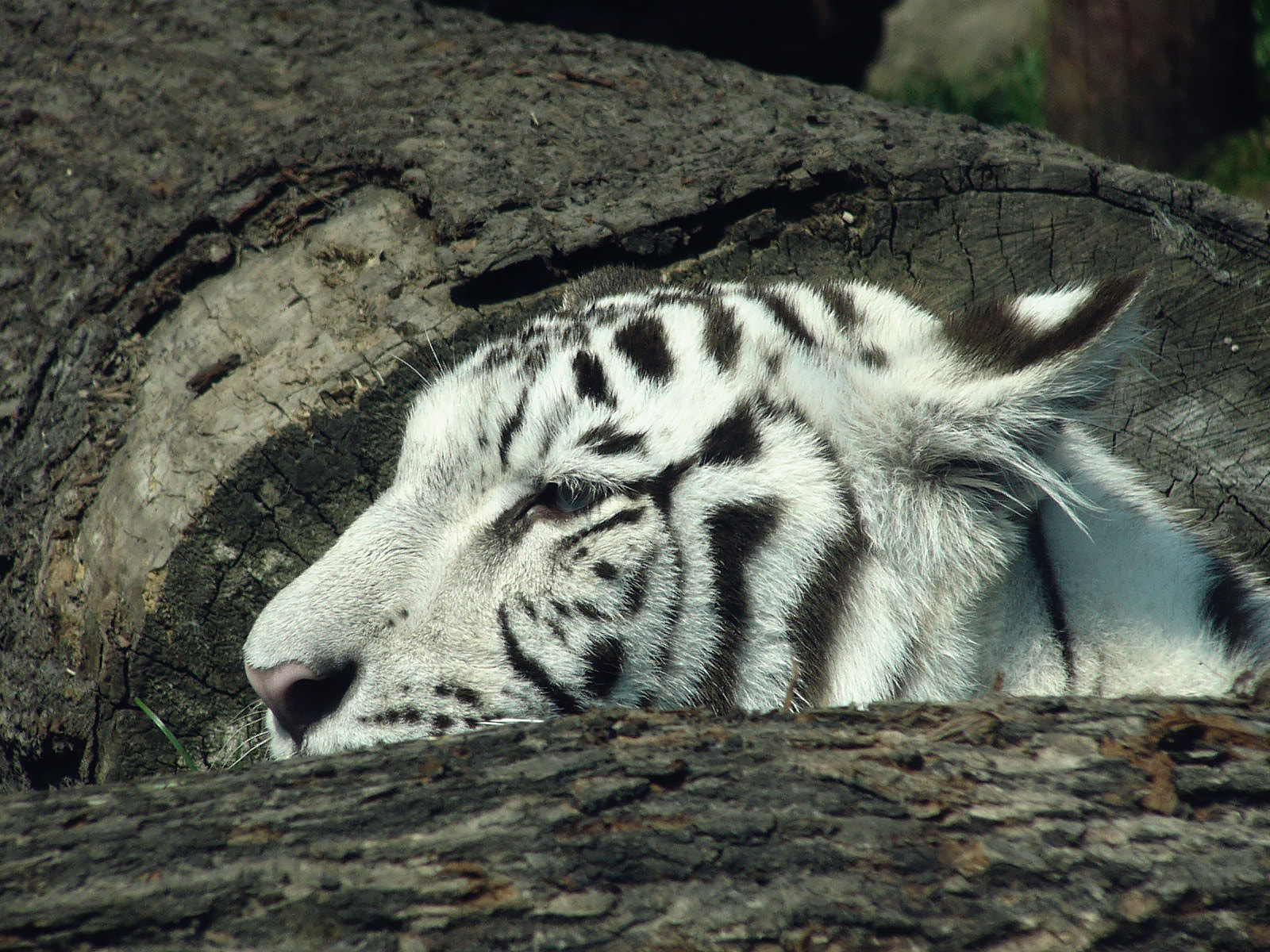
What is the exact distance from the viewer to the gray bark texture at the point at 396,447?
1.05 meters

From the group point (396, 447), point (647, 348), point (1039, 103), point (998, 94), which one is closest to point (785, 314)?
point (647, 348)

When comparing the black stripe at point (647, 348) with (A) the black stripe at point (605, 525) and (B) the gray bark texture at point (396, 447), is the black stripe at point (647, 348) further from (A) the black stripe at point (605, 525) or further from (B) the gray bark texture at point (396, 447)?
(B) the gray bark texture at point (396, 447)

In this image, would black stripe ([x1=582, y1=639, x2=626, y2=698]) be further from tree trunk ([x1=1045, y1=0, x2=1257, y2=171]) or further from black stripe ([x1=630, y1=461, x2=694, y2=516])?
tree trunk ([x1=1045, y1=0, x2=1257, y2=171])

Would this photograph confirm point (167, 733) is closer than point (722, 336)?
No

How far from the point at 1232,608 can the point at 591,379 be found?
3.96 ft

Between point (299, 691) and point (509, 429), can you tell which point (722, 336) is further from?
point (299, 691)

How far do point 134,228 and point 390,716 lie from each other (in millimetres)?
1651

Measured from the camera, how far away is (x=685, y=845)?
1088 millimetres

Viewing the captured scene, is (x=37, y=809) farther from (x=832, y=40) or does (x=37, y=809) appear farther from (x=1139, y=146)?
(x=832, y=40)

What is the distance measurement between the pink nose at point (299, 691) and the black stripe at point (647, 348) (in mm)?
721

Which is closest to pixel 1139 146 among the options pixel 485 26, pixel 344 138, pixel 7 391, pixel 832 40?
pixel 832 40

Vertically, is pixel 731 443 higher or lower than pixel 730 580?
higher

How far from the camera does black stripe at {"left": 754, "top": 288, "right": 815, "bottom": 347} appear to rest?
1.91m

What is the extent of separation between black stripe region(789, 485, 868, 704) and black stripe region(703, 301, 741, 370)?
33 centimetres
